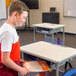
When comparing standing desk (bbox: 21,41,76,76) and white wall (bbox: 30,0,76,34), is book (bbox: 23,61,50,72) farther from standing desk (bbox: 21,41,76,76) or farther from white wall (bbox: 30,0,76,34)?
white wall (bbox: 30,0,76,34)

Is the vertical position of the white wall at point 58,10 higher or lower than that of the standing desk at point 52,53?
higher


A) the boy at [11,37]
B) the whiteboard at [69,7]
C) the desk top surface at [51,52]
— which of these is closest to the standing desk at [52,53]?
the desk top surface at [51,52]

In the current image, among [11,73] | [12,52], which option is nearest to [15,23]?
[12,52]

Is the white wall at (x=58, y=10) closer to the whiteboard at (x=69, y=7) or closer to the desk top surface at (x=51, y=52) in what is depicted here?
the whiteboard at (x=69, y=7)

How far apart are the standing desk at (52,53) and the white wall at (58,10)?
181 inches

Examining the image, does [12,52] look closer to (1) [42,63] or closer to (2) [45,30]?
(1) [42,63]

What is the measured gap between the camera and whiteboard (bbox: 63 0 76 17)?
6.31 meters

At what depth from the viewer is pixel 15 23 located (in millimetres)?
1337

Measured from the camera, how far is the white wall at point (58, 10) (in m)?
6.57

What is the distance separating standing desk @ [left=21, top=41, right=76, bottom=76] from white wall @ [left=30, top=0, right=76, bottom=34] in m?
4.59

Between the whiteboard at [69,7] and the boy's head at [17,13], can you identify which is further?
the whiteboard at [69,7]

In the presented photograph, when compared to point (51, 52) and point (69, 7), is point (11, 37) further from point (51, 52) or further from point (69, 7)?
point (69, 7)

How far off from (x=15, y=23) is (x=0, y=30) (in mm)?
140

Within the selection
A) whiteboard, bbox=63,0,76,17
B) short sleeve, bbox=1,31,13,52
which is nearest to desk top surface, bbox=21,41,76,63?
short sleeve, bbox=1,31,13,52
